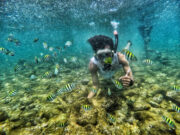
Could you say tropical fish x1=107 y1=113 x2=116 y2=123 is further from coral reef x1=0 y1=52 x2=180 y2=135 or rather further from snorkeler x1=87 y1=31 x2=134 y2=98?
snorkeler x1=87 y1=31 x2=134 y2=98

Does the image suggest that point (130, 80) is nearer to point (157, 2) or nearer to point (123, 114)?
point (123, 114)

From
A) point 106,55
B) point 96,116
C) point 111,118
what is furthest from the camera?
point 106,55

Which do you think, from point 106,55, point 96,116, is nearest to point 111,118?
point 96,116

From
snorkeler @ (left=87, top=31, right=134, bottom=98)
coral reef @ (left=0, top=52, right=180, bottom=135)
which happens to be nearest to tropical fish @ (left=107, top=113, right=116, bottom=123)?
coral reef @ (left=0, top=52, right=180, bottom=135)

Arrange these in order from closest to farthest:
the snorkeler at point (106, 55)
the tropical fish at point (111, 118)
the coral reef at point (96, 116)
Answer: the coral reef at point (96, 116)
the tropical fish at point (111, 118)
the snorkeler at point (106, 55)

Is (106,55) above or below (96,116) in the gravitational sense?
above

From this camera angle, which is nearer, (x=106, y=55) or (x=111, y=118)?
(x=111, y=118)

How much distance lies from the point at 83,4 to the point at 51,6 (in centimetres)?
455

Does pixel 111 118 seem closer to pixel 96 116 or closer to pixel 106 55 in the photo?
pixel 96 116

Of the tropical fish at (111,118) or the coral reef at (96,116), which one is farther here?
the tropical fish at (111,118)

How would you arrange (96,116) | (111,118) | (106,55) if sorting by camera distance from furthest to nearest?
(106,55)
(96,116)
(111,118)

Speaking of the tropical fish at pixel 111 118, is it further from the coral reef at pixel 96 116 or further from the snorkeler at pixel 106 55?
the snorkeler at pixel 106 55

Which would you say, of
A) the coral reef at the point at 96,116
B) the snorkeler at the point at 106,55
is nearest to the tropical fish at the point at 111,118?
the coral reef at the point at 96,116

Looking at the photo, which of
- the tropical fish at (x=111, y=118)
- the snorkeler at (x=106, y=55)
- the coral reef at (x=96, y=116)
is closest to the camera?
the coral reef at (x=96, y=116)
